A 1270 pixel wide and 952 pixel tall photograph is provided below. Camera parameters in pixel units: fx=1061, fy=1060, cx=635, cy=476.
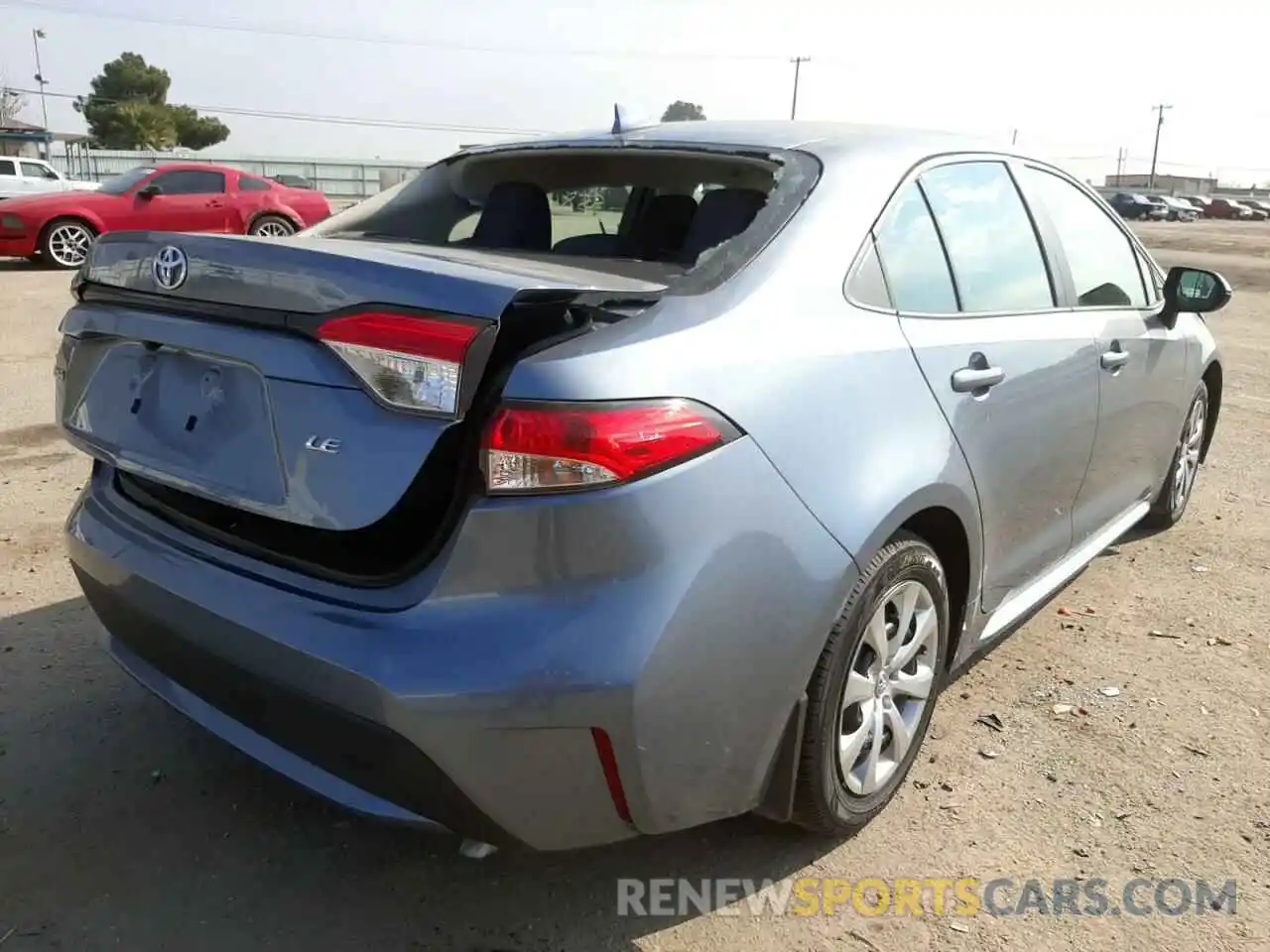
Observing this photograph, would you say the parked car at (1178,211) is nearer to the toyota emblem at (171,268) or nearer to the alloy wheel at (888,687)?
the alloy wheel at (888,687)

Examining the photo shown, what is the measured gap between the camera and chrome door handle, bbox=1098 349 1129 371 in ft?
11.0

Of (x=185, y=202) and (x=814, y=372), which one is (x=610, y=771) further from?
(x=185, y=202)

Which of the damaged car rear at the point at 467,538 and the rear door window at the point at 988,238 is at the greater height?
the rear door window at the point at 988,238

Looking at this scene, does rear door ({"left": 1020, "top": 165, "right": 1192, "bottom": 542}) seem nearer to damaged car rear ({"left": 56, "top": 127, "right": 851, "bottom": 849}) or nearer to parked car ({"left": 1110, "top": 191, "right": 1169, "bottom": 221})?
damaged car rear ({"left": 56, "top": 127, "right": 851, "bottom": 849})

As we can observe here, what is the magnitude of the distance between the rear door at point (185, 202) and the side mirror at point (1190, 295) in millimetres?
13535

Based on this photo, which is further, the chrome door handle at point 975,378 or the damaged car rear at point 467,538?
the chrome door handle at point 975,378

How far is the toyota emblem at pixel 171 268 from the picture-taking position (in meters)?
2.19

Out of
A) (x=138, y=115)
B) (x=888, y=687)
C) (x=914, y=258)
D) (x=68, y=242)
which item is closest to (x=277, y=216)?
(x=68, y=242)

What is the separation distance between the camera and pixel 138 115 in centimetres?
5384

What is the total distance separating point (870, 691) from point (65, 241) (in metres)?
14.7

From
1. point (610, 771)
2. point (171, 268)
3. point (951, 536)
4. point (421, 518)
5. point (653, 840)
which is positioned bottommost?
point (653, 840)

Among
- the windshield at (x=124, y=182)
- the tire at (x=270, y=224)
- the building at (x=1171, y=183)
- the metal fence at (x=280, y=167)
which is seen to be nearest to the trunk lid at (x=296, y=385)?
the windshield at (x=124, y=182)

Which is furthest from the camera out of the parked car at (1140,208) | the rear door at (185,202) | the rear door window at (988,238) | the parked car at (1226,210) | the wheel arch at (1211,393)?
the parked car at (1226,210)

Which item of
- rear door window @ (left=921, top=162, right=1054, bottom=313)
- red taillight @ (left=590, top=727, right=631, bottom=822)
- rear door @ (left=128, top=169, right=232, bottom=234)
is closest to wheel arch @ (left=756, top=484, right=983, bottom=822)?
red taillight @ (left=590, top=727, right=631, bottom=822)
